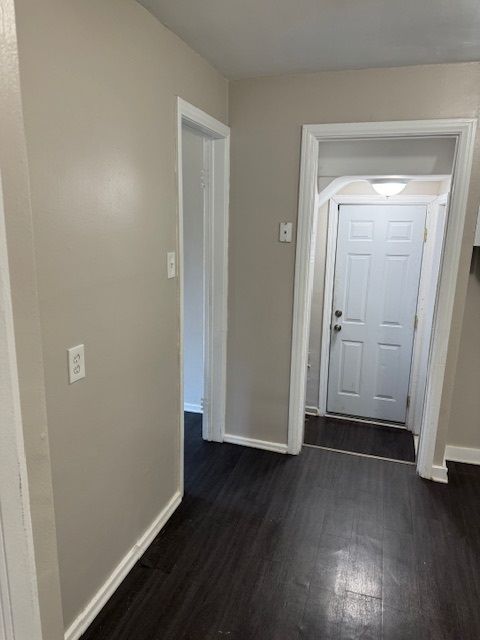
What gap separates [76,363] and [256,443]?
71.7 inches

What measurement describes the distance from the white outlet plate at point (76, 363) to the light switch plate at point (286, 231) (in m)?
1.54

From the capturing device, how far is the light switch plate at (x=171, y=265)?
2072 mm

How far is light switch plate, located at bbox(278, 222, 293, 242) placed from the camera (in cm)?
265

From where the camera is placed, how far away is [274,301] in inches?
110

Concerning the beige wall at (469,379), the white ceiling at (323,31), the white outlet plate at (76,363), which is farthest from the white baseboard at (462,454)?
the white outlet plate at (76,363)

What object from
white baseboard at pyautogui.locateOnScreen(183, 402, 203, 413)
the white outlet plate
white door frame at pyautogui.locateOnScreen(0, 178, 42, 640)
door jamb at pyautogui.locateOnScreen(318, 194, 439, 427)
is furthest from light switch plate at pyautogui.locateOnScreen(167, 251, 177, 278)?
door jamb at pyautogui.locateOnScreen(318, 194, 439, 427)

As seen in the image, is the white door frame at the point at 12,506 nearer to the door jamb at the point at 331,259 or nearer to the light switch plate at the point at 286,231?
the light switch plate at the point at 286,231

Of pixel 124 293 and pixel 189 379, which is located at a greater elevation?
pixel 124 293

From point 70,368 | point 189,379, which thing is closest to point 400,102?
point 70,368

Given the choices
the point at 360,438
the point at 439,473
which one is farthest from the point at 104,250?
the point at 360,438

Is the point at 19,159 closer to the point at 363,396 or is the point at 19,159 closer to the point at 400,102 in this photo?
the point at 400,102

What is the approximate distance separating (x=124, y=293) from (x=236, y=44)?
1320 mm

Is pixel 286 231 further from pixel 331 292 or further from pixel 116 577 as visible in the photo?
pixel 116 577

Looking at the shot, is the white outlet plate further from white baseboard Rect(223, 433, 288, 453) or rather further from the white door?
the white door
